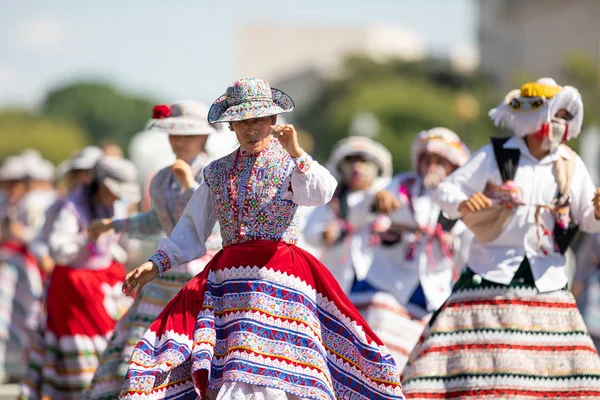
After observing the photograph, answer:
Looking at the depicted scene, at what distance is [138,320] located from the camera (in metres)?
8.54

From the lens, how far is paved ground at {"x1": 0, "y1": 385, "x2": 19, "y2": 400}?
12.6m

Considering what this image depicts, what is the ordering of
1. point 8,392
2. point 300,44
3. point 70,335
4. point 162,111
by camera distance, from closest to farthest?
1. point 162,111
2. point 70,335
3. point 8,392
4. point 300,44

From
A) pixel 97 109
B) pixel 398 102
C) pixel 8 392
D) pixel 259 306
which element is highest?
pixel 97 109

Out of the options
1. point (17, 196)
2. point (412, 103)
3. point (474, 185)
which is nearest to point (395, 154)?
point (412, 103)

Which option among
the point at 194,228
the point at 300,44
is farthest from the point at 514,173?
the point at 300,44

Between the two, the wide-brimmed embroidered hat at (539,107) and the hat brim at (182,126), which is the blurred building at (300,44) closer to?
the hat brim at (182,126)

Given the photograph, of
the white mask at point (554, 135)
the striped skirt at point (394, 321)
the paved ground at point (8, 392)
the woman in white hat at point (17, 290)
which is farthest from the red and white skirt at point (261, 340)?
the woman in white hat at point (17, 290)

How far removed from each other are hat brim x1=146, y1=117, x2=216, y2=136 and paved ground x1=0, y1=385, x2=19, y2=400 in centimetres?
491

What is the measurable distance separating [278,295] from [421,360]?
146 cm

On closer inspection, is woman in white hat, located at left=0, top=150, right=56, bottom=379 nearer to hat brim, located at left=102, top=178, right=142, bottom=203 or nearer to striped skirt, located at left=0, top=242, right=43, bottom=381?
striped skirt, located at left=0, top=242, right=43, bottom=381

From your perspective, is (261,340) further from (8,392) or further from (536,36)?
(536,36)

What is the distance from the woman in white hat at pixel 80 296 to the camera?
33.6ft

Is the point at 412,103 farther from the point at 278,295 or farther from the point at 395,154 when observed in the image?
the point at 278,295

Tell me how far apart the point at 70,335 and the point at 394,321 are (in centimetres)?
246
